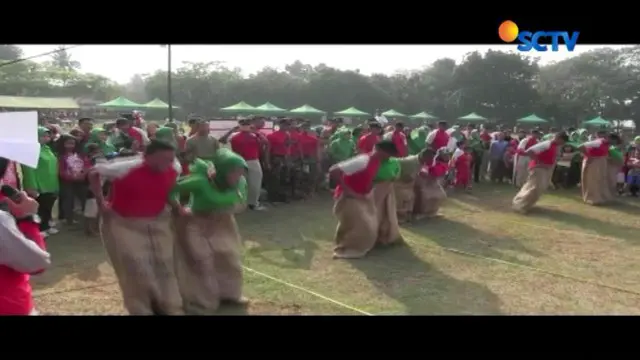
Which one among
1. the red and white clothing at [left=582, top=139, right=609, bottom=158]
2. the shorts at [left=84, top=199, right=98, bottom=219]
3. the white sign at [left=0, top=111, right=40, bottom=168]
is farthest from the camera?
the red and white clothing at [left=582, top=139, right=609, bottom=158]

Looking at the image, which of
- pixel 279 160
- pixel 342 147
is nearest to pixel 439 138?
pixel 342 147

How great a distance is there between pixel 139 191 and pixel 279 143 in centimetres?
683

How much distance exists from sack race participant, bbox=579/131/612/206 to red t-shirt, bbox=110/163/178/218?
1024 cm

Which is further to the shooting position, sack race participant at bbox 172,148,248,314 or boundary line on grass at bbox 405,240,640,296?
boundary line on grass at bbox 405,240,640,296

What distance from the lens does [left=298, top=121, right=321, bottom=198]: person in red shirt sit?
38.8 ft

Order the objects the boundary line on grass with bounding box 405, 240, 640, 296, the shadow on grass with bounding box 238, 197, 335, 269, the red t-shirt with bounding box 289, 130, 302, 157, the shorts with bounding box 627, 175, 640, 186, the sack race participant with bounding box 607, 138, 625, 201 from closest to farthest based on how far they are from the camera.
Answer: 1. the boundary line on grass with bounding box 405, 240, 640, 296
2. the shadow on grass with bounding box 238, 197, 335, 269
3. the red t-shirt with bounding box 289, 130, 302, 157
4. the sack race participant with bounding box 607, 138, 625, 201
5. the shorts with bounding box 627, 175, 640, 186

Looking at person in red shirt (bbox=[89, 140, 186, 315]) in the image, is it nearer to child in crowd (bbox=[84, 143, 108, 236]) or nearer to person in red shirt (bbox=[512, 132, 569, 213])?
child in crowd (bbox=[84, 143, 108, 236])

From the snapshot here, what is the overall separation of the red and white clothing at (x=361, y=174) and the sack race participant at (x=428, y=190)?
9.13ft

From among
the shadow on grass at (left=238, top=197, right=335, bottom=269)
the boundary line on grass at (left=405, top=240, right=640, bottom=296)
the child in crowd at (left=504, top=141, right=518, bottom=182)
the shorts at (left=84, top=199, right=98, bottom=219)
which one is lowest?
the shadow on grass at (left=238, top=197, right=335, bottom=269)

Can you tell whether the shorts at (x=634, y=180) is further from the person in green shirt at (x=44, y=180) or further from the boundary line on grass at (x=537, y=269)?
the person in green shirt at (x=44, y=180)

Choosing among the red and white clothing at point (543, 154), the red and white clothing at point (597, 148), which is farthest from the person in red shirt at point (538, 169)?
the red and white clothing at point (597, 148)

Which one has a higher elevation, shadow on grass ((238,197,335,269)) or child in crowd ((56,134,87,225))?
child in crowd ((56,134,87,225))

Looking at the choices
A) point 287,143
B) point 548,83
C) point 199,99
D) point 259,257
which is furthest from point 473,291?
point 199,99

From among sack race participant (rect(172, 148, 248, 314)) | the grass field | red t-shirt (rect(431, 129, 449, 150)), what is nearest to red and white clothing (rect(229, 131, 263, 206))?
→ the grass field
